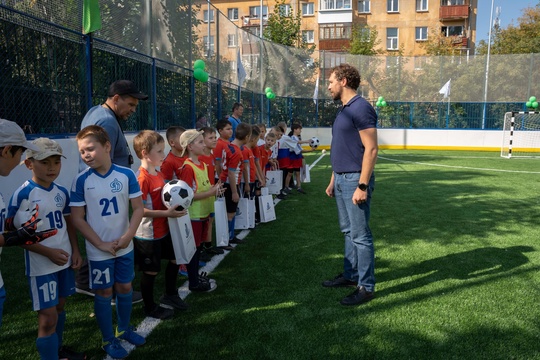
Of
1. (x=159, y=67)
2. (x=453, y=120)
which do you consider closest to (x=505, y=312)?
(x=159, y=67)

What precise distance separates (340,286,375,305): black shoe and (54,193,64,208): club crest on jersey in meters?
2.53

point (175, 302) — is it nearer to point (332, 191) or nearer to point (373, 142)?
point (332, 191)

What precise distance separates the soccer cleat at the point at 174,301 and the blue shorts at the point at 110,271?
87cm

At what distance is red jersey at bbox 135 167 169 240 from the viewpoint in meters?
3.52

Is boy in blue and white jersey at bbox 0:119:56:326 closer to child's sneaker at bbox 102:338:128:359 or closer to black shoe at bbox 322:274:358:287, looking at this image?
child's sneaker at bbox 102:338:128:359

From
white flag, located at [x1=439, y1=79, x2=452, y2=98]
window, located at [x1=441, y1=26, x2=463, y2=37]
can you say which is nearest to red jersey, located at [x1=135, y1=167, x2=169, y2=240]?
white flag, located at [x1=439, y1=79, x2=452, y2=98]

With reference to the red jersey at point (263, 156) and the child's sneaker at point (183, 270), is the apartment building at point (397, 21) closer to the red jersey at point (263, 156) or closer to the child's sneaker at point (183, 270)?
the red jersey at point (263, 156)

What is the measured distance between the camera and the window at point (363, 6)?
42.4m

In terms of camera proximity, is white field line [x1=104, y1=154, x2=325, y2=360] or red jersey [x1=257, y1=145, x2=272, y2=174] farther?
red jersey [x1=257, y1=145, x2=272, y2=174]

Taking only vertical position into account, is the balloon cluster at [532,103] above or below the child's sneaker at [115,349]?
above

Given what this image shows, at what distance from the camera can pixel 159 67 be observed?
9.84 meters

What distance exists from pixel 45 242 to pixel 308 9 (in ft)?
149

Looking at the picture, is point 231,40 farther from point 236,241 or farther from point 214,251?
point 214,251

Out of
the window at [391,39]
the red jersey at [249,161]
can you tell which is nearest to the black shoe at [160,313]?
the red jersey at [249,161]
